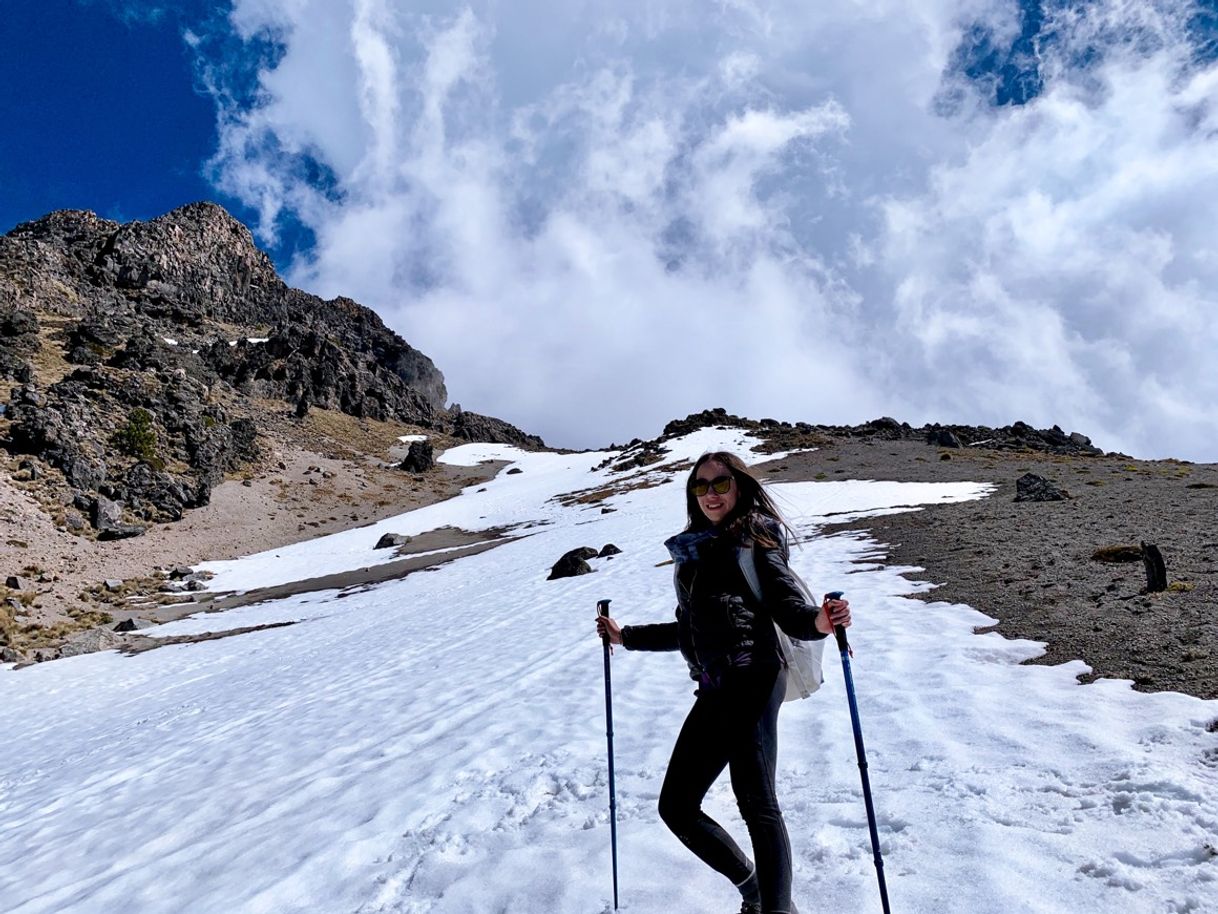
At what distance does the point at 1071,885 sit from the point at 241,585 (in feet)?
126

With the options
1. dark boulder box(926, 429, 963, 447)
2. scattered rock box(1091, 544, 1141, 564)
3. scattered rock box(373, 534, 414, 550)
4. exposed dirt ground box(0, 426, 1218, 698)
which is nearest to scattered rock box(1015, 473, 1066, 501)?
exposed dirt ground box(0, 426, 1218, 698)

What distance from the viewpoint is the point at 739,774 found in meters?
3.10

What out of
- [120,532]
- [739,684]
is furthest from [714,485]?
[120,532]

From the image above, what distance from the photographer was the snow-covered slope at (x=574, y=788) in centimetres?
373

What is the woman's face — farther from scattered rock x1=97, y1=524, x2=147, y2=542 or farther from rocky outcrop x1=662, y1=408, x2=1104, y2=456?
rocky outcrop x1=662, y1=408, x2=1104, y2=456

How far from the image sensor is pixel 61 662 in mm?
19656

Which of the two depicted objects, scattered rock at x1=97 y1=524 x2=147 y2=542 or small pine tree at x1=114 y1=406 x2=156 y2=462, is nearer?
scattered rock at x1=97 y1=524 x2=147 y2=542

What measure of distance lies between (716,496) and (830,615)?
2.88 feet

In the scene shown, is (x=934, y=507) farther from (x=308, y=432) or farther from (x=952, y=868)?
(x=308, y=432)

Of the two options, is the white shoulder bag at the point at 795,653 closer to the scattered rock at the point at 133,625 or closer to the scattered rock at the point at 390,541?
the scattered rock at the point at 133,625

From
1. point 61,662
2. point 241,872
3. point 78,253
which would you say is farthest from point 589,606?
point 78,253

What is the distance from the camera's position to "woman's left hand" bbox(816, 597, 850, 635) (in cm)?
299

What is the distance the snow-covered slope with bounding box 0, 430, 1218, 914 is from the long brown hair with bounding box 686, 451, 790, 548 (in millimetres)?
2158

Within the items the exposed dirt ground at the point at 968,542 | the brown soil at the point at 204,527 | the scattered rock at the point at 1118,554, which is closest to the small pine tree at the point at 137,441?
the brown soil at the point at 204,527
